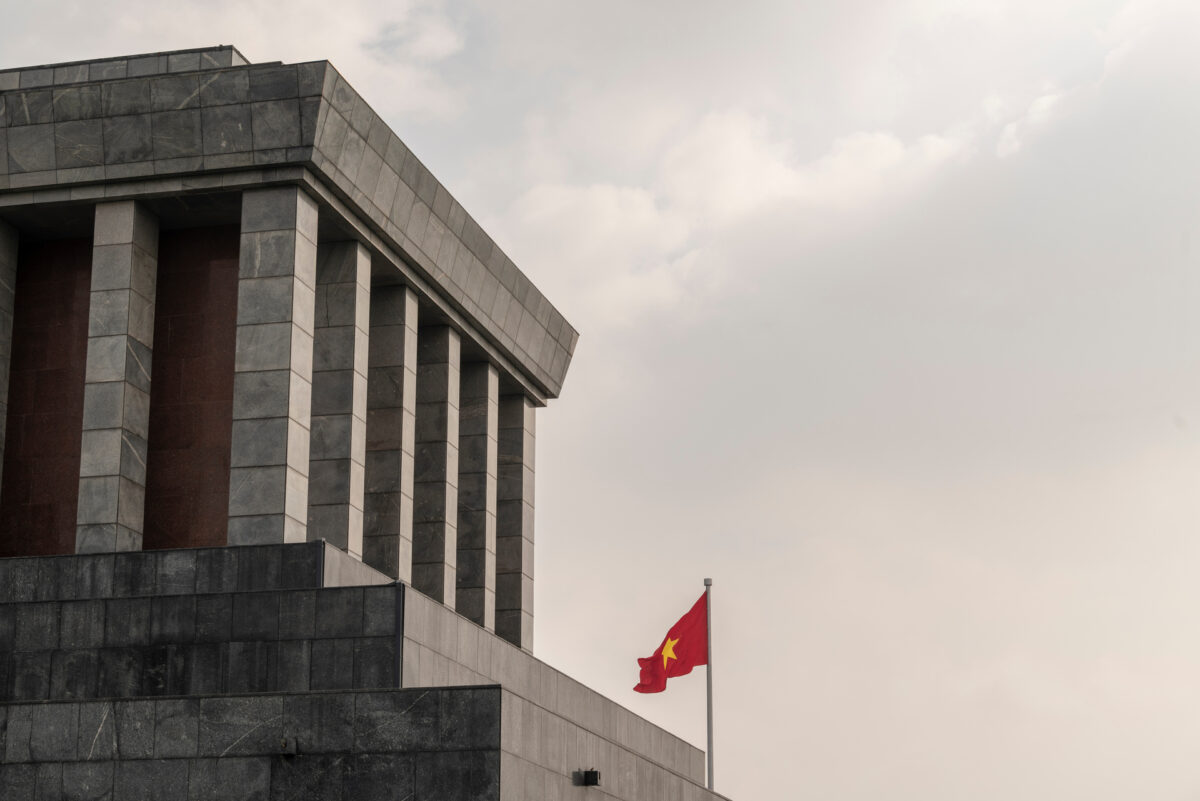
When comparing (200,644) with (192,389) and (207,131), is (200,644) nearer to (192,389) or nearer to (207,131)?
(192,389)

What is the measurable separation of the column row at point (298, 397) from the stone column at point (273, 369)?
0.02 m

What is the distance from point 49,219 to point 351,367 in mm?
5649

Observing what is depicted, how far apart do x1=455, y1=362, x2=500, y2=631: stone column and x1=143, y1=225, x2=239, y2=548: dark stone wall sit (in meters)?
8.22

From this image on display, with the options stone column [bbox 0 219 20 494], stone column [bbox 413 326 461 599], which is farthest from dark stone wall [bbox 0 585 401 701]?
stone column [bbox 413 326 461 599]

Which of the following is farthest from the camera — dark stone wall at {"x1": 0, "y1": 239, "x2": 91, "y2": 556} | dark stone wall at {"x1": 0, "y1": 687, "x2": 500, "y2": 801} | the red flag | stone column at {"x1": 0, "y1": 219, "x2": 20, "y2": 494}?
the red flag

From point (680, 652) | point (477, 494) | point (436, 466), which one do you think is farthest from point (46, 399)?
point (680, 652)

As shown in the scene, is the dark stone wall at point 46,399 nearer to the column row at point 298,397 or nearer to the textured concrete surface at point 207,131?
the column row at point 298,397

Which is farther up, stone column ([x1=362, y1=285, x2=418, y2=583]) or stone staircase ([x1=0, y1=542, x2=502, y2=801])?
stone column ([x1=362, y1=285, x2=418, y2=583])

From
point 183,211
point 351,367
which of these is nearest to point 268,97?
point 183,211

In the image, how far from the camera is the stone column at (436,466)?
32406 millimetres

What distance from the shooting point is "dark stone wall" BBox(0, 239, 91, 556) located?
90.3ft

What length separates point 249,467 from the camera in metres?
25.8

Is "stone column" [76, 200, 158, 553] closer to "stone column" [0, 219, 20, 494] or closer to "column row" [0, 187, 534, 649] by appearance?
"column row" [0, 187, 534, 649]

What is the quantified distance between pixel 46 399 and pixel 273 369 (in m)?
4.68
